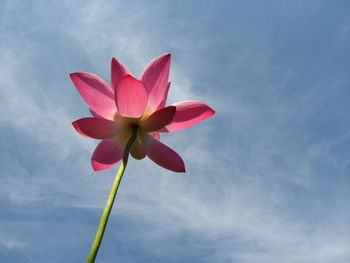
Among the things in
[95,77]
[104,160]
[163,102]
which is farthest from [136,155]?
[95,77]

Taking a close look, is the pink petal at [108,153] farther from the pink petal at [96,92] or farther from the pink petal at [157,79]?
the pink petal at [157,79]

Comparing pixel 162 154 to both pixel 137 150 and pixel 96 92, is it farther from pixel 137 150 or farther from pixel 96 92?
pixel 96 92

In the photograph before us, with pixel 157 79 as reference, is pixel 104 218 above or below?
below

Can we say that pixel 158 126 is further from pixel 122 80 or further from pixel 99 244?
pixel 99 244

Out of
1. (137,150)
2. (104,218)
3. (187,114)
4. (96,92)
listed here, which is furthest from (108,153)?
(104,218)

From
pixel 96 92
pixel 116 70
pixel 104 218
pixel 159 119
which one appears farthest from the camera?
pixel 116 70

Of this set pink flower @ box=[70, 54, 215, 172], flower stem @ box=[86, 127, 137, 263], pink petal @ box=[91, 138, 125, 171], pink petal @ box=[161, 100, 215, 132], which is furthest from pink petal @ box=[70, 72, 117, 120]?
flower stem @ box=[86, 127, 137, 263]

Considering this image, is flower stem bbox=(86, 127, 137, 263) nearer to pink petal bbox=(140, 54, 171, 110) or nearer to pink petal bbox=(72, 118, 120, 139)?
pink petal bbox=(72, 118, 120, 139)
